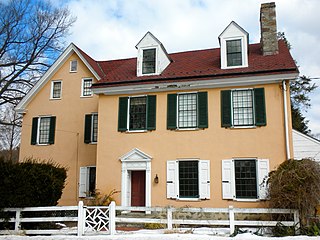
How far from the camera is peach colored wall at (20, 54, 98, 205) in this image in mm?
17922

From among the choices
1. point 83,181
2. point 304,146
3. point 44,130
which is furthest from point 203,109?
point 44,130

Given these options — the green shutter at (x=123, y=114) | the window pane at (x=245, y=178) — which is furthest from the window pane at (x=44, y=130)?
the window pane at (x=245, y=178)

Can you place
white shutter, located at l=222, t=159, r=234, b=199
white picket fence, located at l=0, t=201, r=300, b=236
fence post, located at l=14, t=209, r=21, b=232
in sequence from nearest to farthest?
white picket fence, located at l=0, t=201, r=300, b=236, fence post, located at l=14, t=209, r=21, b=232, white shutter, located at l=222, t=159, r=234, b=199

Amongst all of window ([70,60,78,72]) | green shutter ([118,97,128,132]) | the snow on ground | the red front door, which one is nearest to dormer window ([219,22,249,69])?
green shutter ([118,97,128,132])

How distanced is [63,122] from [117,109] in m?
4.59

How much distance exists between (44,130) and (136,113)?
6686 millimetres

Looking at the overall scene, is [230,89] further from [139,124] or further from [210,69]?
[139,124]

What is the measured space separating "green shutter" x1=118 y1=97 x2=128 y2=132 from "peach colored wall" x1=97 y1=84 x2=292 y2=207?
23 centimetres

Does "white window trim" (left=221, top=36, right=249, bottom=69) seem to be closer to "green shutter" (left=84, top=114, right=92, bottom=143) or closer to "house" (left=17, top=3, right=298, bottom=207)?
"house" (left=17, top=3, right=298, bottom=207)

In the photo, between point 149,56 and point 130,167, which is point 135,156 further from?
point 149,56

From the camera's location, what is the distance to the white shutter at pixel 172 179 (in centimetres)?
1438

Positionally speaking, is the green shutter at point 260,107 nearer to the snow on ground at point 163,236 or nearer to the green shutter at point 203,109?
the green shutter at point 203,109

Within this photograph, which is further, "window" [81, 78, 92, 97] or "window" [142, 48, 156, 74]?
"window" [81, 78, 92, 97]

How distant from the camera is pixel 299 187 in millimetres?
10281
